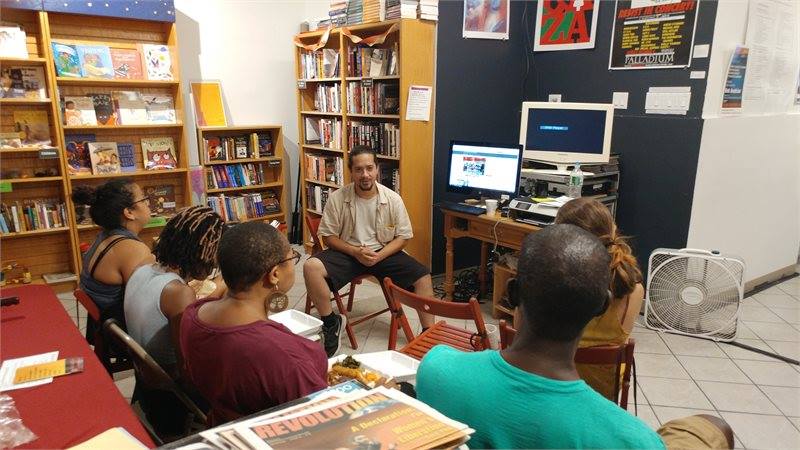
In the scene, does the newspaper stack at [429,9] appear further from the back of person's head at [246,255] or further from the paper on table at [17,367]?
the paper on table at [17,367]

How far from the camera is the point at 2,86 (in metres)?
3.76

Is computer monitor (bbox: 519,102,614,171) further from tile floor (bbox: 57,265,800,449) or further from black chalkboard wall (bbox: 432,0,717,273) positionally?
tile floor (bbox: 57,265,800,449)

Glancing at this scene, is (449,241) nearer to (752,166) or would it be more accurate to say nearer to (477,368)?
(752,166)

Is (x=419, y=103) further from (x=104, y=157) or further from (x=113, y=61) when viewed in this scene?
(x=104, y=157)

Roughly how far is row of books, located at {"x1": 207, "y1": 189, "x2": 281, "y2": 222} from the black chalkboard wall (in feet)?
6.17

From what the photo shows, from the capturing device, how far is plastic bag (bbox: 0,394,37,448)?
121 cm

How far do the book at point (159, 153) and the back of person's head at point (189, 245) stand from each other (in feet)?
9.54

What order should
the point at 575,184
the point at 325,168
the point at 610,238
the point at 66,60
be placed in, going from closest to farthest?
the point at 610,238 → the point at 575,184 → the point at 66,60 → the point at 325,168

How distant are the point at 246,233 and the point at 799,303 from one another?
432 cm

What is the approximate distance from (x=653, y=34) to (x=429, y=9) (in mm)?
1586

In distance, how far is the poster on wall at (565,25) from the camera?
398cm

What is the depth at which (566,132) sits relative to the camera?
3.55 m

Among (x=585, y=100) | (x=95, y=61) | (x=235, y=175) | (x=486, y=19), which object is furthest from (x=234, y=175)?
(x=585, y=100)

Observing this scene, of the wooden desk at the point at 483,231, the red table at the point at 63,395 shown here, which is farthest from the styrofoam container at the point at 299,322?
the wooden desk at the point at 483,231
